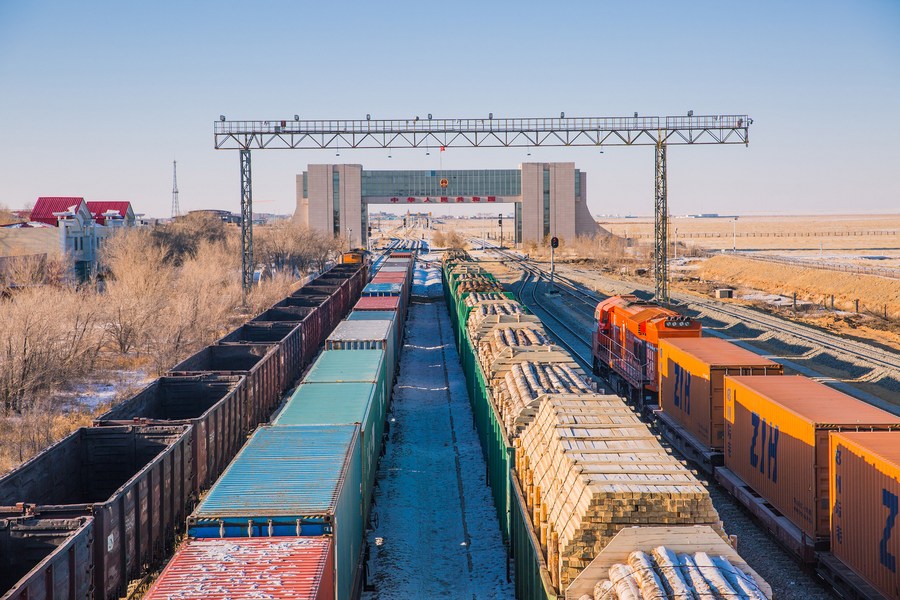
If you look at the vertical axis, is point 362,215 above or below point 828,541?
above

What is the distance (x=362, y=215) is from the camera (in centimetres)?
10200

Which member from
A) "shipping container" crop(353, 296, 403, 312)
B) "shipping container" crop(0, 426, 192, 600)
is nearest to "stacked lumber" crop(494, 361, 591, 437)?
"shipping container" crop(0, 426, 192, 600)

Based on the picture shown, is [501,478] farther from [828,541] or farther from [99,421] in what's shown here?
[99,421]

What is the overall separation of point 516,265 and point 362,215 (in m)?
25.7

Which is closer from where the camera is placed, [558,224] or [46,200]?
[46,200]

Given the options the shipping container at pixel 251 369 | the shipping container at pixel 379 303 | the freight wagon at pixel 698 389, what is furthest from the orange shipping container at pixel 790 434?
the shipping container at pixel 379 303

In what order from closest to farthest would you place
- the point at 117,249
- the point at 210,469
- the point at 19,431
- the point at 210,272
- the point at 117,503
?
the point at 117,503
the point at 210,469
the point at 19,431
the point at 210,272
the point at 117,249

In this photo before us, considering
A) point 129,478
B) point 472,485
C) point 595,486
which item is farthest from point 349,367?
point 595,486

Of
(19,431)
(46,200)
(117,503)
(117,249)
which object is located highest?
(46,200)

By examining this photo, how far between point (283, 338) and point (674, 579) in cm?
1859

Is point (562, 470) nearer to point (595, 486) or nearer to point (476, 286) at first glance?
point (595, 486)

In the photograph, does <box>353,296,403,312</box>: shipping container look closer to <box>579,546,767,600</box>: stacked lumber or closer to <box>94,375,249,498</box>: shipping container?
<box>94,375,249,498</box>: shipping container

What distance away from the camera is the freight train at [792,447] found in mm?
10570

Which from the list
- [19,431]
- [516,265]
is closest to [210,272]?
[19,431]
